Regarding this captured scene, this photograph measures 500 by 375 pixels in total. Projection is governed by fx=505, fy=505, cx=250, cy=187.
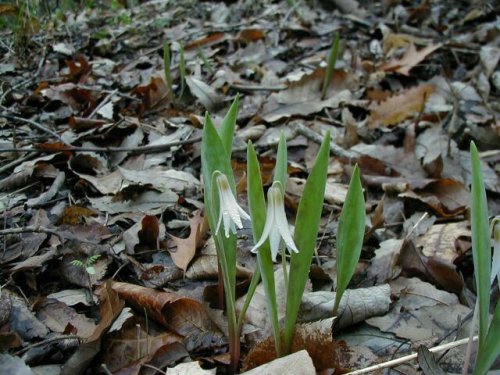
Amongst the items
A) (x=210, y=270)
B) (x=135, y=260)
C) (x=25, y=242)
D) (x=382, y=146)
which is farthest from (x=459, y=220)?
(x=25, y=242)

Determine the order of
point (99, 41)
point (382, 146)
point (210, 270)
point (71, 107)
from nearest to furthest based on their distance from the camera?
point (210, 270) < point (382, 146) < point (71, 107) < point (99, 41)

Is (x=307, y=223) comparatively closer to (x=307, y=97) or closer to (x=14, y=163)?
(x=14, y=163)

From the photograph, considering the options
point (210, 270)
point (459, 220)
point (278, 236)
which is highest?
point (278, 236)

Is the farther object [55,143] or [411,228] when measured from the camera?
[55,143]

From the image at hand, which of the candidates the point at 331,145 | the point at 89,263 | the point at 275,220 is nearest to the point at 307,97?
the point at 331,145

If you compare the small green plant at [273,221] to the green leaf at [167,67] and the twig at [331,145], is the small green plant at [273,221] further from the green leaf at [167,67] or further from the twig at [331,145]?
the green leaf at [167,67]

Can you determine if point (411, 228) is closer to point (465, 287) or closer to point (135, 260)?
point (465, 287)

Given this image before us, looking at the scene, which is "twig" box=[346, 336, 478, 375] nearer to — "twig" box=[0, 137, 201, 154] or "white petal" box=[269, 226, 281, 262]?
"white petal" box=[269, 226, 281, 262]

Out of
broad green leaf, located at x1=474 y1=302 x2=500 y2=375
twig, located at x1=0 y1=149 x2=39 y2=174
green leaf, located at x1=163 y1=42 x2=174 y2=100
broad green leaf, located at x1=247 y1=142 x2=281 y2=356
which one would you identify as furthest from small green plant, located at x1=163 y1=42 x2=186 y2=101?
broad green leaf, located at x1=474 y1=302 x2=500 y2=375
